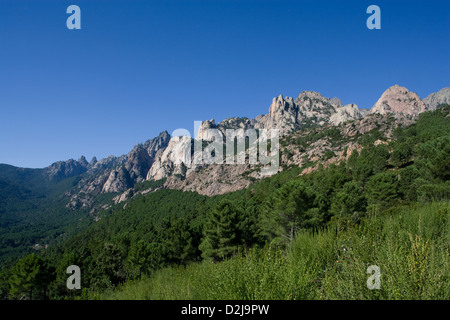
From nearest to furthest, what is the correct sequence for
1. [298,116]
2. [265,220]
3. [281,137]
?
[265,220] → [281,137] → [298,116]

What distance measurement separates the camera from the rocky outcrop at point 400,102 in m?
167

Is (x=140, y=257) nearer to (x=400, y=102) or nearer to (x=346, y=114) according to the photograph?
(x=346, y=114)

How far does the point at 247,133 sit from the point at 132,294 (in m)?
185

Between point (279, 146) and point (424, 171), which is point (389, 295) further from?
point (279, 146)

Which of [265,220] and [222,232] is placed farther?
[265,220]

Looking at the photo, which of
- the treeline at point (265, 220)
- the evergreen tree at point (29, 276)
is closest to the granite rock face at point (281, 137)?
the treeline at point (265, 220)

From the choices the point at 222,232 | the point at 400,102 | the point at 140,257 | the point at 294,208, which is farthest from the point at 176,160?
the point at 400,102

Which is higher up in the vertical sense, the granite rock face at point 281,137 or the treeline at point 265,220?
the granite rock face at point 281,137

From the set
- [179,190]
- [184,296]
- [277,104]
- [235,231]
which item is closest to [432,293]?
[184,296]

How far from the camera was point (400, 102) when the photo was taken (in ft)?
561

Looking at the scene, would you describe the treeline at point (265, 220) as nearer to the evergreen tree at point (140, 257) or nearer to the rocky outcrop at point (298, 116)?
the evergreen tree at point (140, 257)

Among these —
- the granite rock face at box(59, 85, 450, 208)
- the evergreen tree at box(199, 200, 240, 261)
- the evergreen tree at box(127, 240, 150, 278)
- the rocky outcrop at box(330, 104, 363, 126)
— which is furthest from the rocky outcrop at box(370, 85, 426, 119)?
the evergreen tree at box(127, 240, 150, 278)

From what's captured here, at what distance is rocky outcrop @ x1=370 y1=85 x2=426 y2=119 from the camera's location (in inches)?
6580
